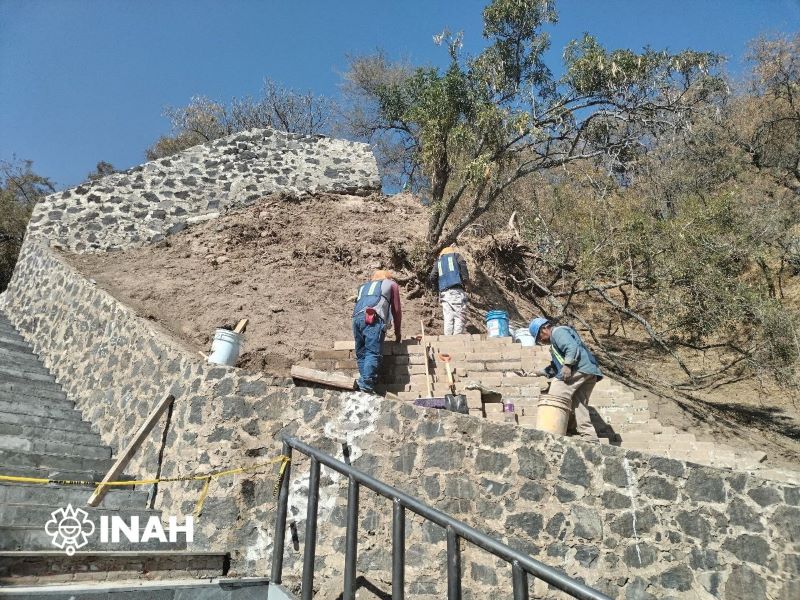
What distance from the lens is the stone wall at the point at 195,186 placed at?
37.9 feet

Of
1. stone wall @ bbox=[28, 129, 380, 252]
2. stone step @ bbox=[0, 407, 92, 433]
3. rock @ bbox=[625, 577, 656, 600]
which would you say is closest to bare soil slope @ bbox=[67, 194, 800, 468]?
stone wall @ bbox=[28, 129, 380, 252]

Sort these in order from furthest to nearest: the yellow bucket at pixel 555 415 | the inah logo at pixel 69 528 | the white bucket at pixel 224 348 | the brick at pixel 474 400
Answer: the brick at pixel 474 400
the yellow bucket at pixel 555 415
the white bucket at pixel 224 348
the inah logo at pixel 69 528

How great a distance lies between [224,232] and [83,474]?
696 centimetres

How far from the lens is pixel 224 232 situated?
38.5 feet

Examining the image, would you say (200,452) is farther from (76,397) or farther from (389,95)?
(389,95)

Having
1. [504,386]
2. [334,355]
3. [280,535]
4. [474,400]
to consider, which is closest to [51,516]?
[280,535]

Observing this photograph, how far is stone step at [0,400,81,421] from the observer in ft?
20.5

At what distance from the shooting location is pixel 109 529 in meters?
4.60

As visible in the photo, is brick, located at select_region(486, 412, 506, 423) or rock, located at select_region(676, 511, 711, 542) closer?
rock, located at select_region(676, 511, 711, 542)

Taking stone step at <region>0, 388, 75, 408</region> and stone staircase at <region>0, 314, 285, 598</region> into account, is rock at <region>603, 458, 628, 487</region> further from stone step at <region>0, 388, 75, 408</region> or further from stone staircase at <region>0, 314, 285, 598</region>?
stone step at <region>0, 388, 75, 408</region>

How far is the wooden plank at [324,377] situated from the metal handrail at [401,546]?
2.22m

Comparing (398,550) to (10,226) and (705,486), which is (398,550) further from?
(10,226)

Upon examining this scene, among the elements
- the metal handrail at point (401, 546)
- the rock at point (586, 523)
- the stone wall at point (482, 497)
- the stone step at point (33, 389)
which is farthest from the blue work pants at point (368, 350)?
the stone step at point (33, 389)

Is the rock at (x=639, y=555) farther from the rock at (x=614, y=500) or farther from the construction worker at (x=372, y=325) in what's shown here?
the construction worker at (x=372, y=325)
